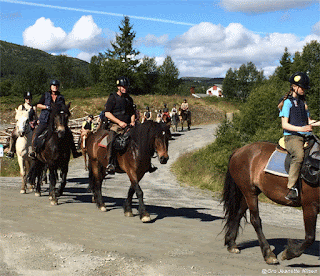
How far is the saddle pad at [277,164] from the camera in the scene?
6727 millimetres

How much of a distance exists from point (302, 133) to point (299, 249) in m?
1.86

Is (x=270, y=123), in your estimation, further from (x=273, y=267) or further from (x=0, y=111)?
(x=0, y=111)

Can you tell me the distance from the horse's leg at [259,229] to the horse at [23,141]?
9.39m

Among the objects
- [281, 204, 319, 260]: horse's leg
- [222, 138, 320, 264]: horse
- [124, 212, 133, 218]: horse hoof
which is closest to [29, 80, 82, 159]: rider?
[124, 212, 133, 218]: horse hoof

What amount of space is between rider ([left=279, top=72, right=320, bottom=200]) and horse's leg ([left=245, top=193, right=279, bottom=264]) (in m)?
0.74

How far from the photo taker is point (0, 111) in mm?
52375

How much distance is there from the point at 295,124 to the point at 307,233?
5.77 feet

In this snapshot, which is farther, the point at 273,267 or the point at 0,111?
the point at 0,111

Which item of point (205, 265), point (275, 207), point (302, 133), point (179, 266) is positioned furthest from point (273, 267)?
point (275, 207)

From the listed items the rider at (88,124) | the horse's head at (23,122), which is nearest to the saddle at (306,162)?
the horse's head at (23,122)

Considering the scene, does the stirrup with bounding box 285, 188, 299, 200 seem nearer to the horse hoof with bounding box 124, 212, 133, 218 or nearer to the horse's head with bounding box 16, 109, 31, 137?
the horse hoof with bounding box 124, 212, 133, 218

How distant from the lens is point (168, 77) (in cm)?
8000

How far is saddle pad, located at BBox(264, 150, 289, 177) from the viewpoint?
673 centimetres

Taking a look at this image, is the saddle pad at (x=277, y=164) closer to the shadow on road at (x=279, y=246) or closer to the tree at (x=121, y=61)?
the shadow on road at (x=279, y=246)
